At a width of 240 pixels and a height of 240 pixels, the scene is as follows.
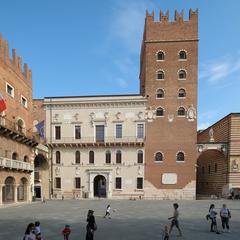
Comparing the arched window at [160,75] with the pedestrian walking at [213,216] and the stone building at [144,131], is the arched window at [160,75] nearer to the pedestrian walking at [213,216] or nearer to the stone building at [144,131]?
the stone building at [144,131]

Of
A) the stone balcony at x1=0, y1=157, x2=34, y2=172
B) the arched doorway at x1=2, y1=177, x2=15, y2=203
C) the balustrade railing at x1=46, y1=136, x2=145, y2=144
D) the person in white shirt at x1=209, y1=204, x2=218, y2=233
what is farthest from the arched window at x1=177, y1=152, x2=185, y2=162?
the person in white shirt at x1=209, y1=204, x2=218, y2=233

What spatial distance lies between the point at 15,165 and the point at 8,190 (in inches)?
107

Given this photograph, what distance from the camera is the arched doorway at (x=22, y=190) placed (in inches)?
1196

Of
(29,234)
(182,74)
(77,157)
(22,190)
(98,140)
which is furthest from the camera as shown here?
(77,157)

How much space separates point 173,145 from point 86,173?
13.1 m

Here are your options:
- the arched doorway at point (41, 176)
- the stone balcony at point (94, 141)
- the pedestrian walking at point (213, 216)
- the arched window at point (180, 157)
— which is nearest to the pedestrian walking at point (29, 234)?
the pedestrian walking at point (213, 216)

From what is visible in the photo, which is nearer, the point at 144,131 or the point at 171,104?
the point at 144,131

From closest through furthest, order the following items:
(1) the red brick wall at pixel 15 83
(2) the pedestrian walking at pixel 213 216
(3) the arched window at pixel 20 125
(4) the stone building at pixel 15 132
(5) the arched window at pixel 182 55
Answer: (2) the pedestrian walking at pixel 213 216, (4) the stone building at pixel 15 132, (1) the red brick wall at pixel 15 83, (3) the arched window at pixel 20 125, (5) the arched window at pixel 182 55

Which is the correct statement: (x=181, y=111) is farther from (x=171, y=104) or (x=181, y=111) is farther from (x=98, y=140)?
(x=98, y=140)

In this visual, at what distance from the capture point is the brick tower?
121 ft

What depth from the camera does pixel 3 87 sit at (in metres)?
27.4

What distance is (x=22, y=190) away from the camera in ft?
103

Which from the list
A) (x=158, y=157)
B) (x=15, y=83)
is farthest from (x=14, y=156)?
(x=158, y=157)

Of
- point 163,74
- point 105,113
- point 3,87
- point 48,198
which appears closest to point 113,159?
point 105,113
